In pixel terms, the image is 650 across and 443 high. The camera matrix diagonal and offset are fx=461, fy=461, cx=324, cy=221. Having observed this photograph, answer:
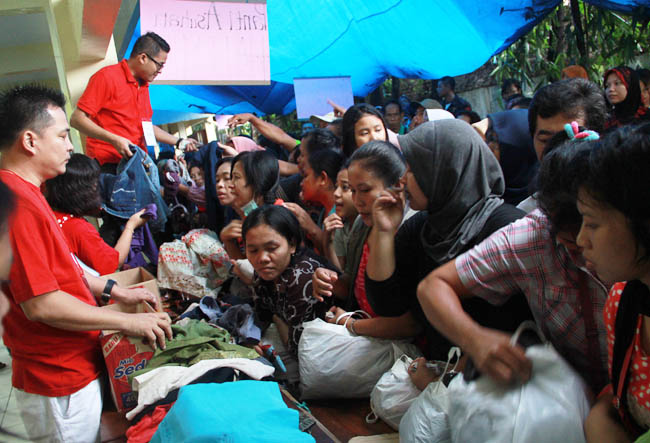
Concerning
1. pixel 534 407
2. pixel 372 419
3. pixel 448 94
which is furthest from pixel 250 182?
pixel 448 94

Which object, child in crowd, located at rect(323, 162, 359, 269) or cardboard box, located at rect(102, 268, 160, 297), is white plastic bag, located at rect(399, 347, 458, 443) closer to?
child in crowd, located at rect(323, 162, 359, 269)

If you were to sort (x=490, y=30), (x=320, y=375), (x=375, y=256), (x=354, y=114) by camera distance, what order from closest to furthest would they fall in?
1. (x=375, y=256)
2. (x=320, y=375)
3. (x=354, y=114)
4. (x=490, y=30)

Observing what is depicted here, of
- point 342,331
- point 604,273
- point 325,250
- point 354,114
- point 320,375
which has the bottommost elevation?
point 320,375

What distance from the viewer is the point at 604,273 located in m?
0.99

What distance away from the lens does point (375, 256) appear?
176 centimetres

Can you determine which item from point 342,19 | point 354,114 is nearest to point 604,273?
point 354,114

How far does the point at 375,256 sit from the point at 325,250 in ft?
2.94

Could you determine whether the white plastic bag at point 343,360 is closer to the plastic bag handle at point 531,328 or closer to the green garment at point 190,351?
the green garment at point 190,351

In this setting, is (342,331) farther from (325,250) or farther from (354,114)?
(354,114)

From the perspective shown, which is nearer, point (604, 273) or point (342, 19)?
point (604, 273)

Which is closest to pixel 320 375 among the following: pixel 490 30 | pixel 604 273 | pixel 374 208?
pixel 374 208

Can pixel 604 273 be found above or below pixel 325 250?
above

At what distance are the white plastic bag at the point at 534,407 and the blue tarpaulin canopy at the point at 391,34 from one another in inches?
114

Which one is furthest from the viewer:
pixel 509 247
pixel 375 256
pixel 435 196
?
pixel 375 256
